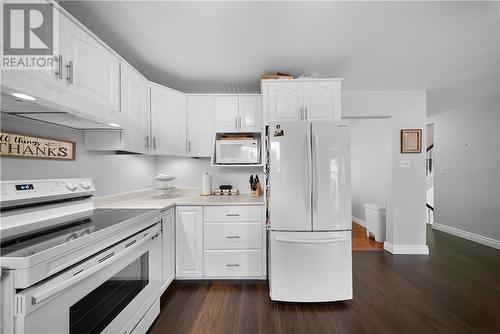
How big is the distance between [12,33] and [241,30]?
4.76 feet

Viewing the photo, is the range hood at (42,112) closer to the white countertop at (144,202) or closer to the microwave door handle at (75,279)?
the white countertop at (144,202)

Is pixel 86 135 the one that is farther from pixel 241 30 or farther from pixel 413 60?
pixel 413 60

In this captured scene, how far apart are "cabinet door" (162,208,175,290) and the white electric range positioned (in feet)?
0.85

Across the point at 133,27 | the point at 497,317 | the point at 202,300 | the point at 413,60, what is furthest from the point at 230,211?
the point at 413,60

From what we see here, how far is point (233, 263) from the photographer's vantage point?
2.26 metres

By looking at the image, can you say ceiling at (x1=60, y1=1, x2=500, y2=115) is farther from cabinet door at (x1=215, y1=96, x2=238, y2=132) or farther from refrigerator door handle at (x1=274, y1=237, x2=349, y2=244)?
refrigerator door handle at (x1=274, y1=237, x2=349, y2=244)

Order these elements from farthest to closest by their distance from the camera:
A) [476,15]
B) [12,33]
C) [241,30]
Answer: [241,30], [476,15], [12,33]

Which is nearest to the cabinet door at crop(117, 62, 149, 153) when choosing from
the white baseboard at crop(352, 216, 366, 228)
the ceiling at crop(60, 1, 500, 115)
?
the ceiling at crop(60, 1, 500, 115)

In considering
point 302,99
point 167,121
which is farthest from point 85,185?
point 302,99

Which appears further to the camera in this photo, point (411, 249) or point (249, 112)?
point (411, 249)

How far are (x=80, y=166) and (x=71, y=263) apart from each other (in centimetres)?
124

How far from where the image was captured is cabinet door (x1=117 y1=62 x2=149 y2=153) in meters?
1.93

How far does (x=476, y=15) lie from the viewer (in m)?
1.69

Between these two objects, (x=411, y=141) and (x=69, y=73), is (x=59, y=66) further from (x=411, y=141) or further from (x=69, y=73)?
(x=411, y=141)
